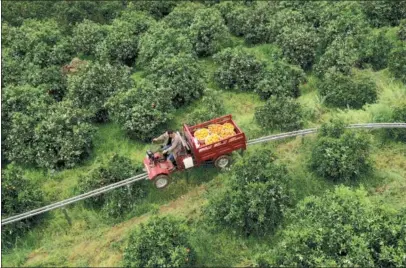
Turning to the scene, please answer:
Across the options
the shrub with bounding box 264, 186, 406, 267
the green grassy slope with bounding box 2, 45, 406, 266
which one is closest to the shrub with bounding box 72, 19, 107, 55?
the green grassy slope with bounding box 2, 45, 406, 266

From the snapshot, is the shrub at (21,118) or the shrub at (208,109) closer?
the shrub at (21,118)

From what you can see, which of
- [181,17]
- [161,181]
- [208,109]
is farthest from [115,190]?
[181,17]

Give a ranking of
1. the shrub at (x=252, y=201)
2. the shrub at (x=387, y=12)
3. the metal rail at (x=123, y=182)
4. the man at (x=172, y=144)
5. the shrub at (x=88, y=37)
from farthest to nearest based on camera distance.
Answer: the shrub at (x=387, y=12), the shrub at (x=88, y=37), the man at (x=172, y=144), the metal rail at (x=123, y=182), the shrub at (x=252, y=201)

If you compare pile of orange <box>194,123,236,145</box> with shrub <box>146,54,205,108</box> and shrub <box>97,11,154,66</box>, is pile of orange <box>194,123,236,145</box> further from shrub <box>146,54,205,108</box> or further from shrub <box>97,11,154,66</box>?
shrub <box>97,11,154,66</box>

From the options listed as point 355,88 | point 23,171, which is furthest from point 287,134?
point 23,171

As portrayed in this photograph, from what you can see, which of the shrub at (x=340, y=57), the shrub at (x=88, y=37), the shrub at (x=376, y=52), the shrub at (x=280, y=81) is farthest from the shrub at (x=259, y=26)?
the shrub at (x=88, y=37)

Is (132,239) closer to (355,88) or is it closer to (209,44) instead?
(355,88)

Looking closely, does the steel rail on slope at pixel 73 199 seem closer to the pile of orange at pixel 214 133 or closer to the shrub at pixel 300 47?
the pile of orange at pixel 214 133
